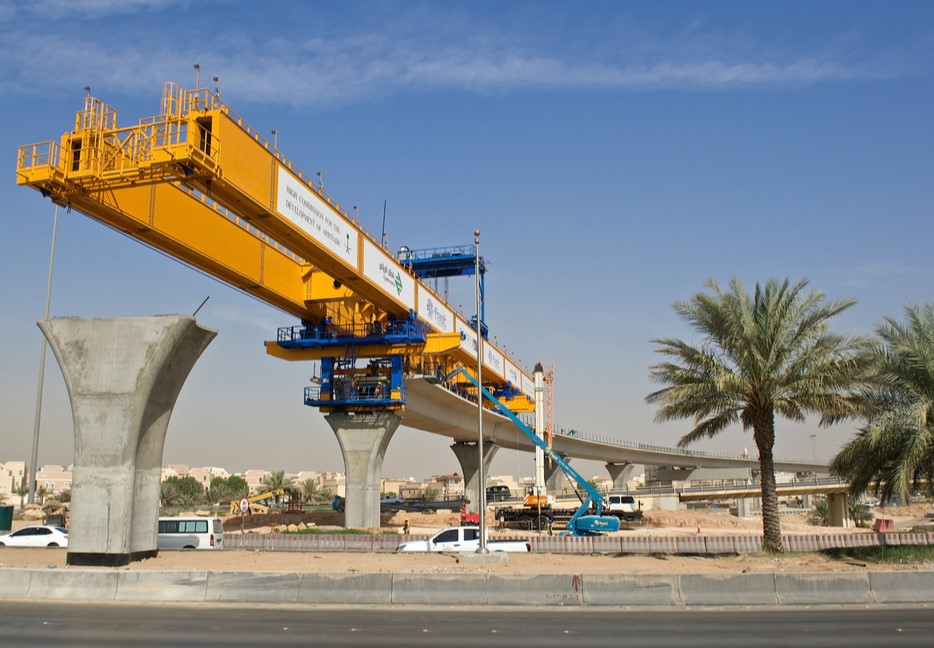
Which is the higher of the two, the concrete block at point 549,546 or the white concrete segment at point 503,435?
the white concrete segment at point 503,435

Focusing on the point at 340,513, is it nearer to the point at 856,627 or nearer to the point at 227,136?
the point at 227,136

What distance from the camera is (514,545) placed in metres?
29.5

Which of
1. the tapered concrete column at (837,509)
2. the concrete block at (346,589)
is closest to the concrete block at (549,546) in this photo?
the concrete block at (346,589)

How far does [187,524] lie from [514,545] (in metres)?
13.7

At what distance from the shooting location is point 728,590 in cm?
1770

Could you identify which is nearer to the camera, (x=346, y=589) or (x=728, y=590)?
(x=728, y=590)

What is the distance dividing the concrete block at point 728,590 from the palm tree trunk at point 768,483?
9.22 metres

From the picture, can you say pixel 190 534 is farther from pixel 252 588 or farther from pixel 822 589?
pixel 822 589

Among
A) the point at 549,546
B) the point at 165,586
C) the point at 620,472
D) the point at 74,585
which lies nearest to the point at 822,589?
the point at 165,586

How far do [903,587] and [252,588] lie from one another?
48.4 ft

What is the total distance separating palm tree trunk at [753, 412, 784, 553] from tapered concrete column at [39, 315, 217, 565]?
18.9 meters

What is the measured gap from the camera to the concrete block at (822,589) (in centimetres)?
1762

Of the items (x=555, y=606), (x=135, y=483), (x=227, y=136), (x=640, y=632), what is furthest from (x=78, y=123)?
(x=640, y=632)

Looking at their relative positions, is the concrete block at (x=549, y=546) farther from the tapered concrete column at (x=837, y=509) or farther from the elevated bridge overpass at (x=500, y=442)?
the tapered concrete column at (x=837, y=509)
